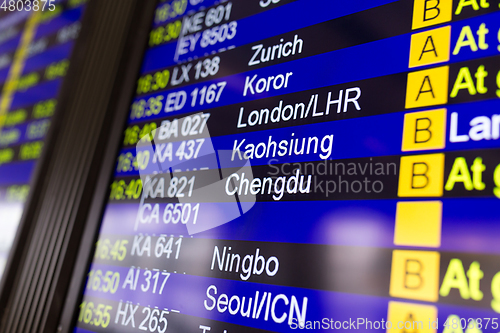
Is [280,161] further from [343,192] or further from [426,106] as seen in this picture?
[426,106]

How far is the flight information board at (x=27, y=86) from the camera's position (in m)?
2.21

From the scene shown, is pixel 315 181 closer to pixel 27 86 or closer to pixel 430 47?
pixel 430 47

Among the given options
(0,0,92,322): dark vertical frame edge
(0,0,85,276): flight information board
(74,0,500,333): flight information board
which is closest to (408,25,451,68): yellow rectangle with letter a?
(74,0,500,333): flight information board

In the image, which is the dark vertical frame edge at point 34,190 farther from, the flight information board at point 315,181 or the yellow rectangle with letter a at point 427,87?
the yellow rectangle with letter a at point 427,87

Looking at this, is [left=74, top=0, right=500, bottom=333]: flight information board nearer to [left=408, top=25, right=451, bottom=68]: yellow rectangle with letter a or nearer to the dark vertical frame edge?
[left=408, top=25, right=451, bottom=68]: yellow rectangle with letter a

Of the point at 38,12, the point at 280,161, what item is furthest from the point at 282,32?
the point at 38,12

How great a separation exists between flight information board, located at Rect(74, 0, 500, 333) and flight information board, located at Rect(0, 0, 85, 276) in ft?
2.98

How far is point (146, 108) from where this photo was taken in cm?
169

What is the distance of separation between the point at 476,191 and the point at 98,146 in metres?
1.44

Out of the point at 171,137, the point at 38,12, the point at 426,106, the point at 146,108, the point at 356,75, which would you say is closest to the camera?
the point at 426,106

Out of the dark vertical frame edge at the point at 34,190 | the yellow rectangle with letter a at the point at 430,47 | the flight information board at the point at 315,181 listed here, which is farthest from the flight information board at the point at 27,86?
the yellow rectangle with letter a at the point at 430,47

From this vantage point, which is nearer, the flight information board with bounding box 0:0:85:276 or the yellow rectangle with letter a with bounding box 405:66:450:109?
the yellow rectangle with letter a with bounding box 405:66:450:109

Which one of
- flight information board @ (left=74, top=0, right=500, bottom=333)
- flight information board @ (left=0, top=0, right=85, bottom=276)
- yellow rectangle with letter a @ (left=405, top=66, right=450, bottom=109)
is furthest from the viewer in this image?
flight information board @ (left=0, top=0, right=85, bottom=276)

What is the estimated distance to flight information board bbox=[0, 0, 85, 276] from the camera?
221cm
